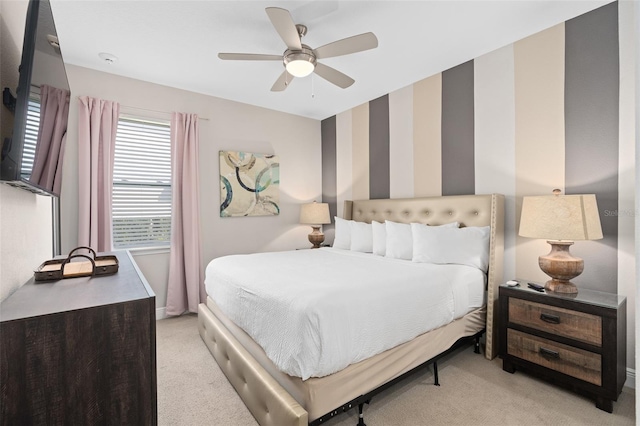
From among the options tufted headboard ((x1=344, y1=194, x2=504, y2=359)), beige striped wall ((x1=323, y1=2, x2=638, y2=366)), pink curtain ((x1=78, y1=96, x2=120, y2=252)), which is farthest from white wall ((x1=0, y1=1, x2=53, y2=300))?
beige striped wall ((x1=323, y1=2, x2=638, y2=366))

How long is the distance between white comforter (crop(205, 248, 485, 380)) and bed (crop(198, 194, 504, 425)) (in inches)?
0.9

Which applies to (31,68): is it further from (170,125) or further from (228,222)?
(228,222)

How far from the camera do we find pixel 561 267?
2.08 metres

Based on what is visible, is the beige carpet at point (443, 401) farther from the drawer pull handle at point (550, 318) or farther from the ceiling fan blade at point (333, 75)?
the ceiling fan blade at point (333, 75)

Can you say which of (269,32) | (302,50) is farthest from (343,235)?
(269,32)

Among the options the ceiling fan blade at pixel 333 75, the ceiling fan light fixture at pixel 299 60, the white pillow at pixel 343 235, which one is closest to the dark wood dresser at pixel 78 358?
the ceiling fan light fixture at pixel 299 60

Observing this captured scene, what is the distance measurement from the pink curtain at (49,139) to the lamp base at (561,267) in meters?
3.06

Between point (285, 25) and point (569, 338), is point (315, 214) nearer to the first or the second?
point (285, 25)

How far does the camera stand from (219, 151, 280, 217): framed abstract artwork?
3.94m

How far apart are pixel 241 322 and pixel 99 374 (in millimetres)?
1090

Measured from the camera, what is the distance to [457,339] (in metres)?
2.31

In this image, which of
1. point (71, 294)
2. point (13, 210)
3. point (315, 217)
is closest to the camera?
point (71, 294)

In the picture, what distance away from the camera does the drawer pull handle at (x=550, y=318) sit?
6.63 ft

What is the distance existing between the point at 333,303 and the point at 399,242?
1680 mm
